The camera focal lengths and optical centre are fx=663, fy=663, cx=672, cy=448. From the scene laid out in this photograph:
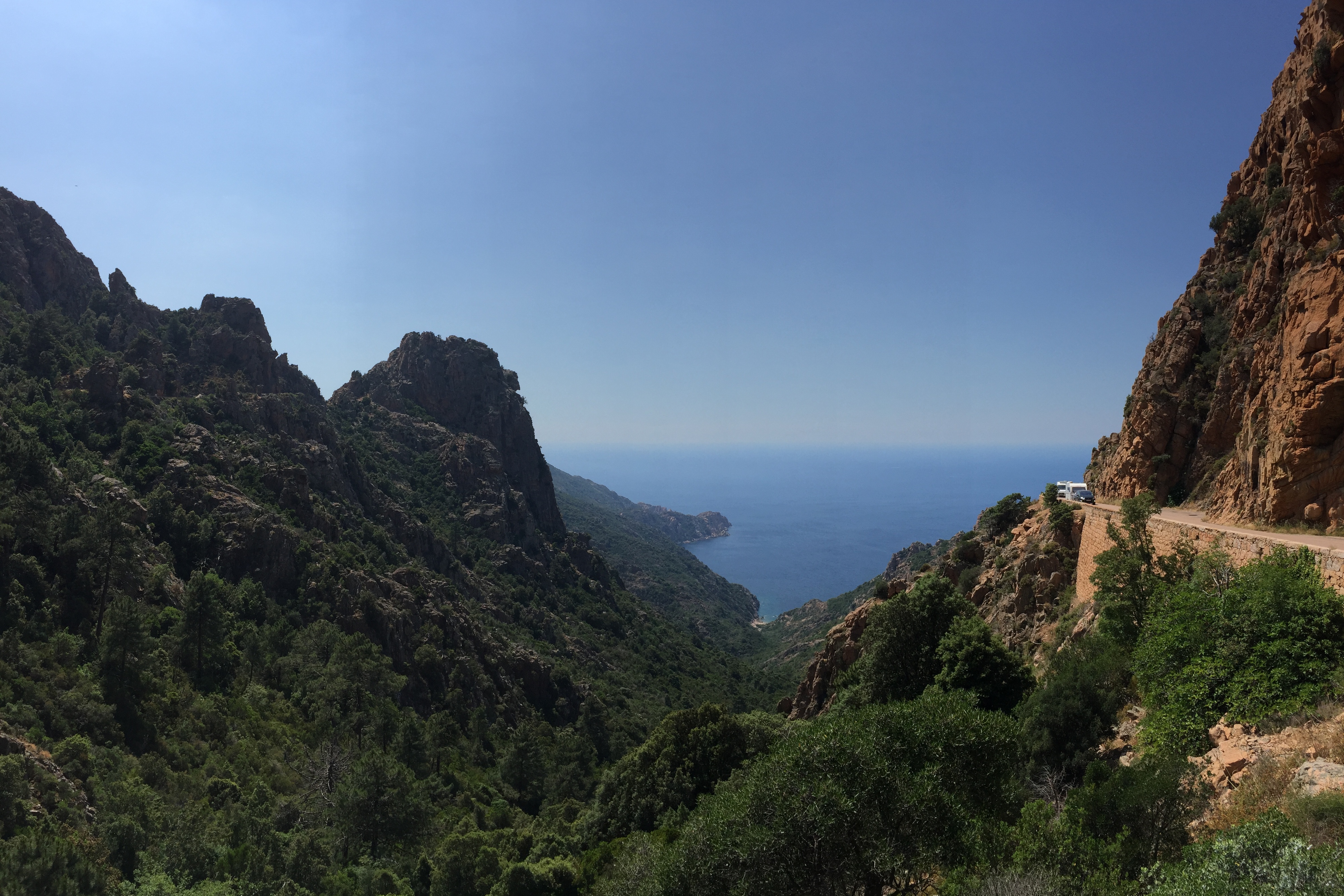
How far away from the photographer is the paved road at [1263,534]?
16375 mm

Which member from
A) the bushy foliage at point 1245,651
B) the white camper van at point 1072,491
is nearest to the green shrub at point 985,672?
the bushy foliage at point 1245,651

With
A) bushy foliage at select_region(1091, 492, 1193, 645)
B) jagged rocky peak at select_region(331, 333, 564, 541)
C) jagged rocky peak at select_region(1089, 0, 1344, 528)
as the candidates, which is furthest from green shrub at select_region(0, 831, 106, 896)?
jagged rocky peak at select_region(331, 333, 564, 541)

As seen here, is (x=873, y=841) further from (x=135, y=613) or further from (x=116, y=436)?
(x=116, y=436)

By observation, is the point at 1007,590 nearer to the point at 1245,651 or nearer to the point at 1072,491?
the point at 1072,491

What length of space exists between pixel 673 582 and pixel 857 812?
118574 mm

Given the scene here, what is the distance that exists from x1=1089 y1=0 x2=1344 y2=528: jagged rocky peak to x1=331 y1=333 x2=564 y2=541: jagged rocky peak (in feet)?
259

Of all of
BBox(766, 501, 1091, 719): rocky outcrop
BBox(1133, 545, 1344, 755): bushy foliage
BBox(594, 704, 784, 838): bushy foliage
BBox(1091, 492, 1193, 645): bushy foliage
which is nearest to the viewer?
BBox(1133, 545, 1344, 755): bushy foliage

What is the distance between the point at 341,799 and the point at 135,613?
13325 millimetres

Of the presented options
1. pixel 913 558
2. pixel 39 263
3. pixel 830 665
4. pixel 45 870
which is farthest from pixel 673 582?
pixel 45 870

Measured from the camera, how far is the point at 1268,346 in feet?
72.6

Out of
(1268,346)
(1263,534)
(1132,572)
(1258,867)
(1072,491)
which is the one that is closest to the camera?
(1258,867)

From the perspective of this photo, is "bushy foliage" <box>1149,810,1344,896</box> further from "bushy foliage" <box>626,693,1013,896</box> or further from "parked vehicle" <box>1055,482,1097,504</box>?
"parked vehicle" <box>1055,482,1097,504</box>

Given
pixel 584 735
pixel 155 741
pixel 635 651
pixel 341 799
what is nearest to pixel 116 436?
pixel 155 741

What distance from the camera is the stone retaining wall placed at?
14195mm
